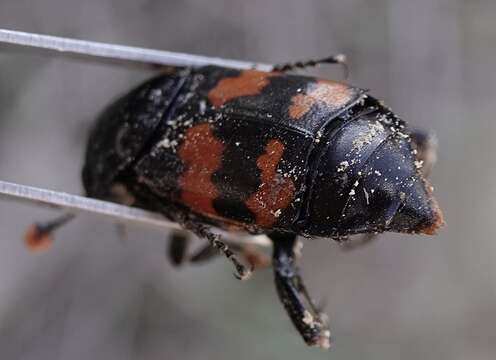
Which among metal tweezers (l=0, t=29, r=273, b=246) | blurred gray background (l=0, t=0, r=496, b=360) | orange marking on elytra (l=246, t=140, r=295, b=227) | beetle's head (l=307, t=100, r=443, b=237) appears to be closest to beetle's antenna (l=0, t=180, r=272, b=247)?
metal tweezers (l=0, t=29, r=273, b=246)

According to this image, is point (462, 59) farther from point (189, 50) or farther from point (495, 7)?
point (189, 50)

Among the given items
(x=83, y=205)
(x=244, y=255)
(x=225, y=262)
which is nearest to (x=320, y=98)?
(x=83, y=205)

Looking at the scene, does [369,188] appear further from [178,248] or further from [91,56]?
[178,248]

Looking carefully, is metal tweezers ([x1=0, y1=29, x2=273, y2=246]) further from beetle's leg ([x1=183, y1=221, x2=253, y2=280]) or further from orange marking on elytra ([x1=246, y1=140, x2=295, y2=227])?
orange marking on elytra ([x1=246, y1=140, x2=295, y2=227])

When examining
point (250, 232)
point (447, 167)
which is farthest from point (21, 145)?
point (447, 167)

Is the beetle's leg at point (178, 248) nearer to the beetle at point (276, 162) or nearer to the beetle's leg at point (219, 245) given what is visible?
the beetle at point (276, 162)

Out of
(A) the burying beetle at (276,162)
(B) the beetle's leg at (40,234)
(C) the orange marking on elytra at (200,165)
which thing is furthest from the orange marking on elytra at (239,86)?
(B) the beetle's leg at (40,234)
